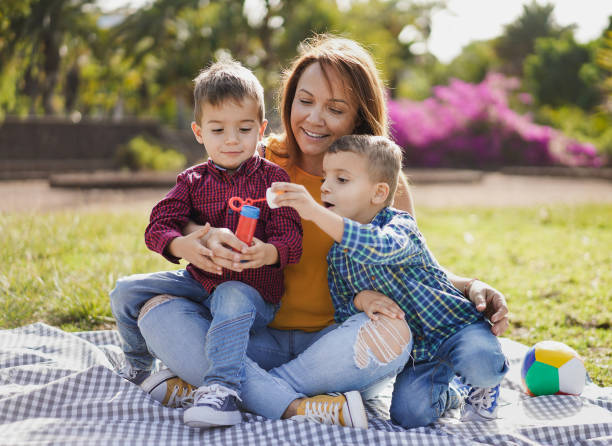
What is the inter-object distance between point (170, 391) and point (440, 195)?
8.54 m

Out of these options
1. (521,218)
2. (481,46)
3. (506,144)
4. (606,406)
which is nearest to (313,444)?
(606,406)

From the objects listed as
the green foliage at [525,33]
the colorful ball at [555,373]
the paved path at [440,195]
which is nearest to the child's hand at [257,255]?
the colorful ball at [555,373]


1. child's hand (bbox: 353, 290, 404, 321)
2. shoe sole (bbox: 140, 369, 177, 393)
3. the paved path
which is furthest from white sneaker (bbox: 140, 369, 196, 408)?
the paved path

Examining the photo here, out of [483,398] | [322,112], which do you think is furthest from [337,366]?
[322,112]

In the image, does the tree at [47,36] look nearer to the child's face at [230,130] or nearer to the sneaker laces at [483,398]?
the child's face at [230,130]

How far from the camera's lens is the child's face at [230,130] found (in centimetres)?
226

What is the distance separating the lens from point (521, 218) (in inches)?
306

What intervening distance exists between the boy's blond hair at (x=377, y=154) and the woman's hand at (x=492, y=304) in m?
0.49

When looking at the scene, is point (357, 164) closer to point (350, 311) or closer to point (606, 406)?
point (350, 311)

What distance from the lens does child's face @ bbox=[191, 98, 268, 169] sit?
2264mm

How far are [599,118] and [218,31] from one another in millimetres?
12389

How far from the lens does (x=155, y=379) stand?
7.58 feet

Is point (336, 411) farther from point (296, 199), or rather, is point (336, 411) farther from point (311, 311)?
point (296, 199)

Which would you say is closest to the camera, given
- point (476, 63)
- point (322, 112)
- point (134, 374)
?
point (134, 374)
